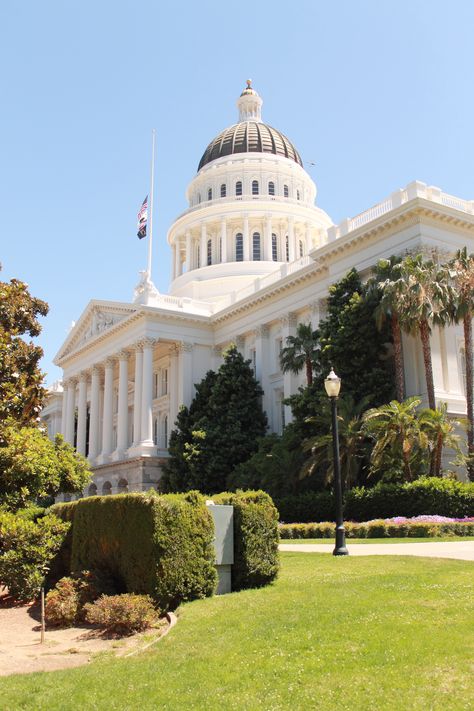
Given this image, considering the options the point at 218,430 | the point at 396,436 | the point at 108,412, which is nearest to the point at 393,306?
the point at 396,436

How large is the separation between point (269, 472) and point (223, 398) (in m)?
11.4

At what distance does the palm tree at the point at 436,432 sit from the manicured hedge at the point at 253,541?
16454 mm

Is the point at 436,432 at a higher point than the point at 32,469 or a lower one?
higher

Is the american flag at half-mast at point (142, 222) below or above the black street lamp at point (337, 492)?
above

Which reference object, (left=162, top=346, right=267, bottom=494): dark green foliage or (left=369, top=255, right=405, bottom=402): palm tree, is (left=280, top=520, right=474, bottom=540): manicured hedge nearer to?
(left=369, top=255, right=405, bottom=402): palm tree

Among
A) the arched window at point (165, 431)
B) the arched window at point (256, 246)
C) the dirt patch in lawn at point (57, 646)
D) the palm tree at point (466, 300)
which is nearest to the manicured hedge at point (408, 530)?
the palm tree at point (466, 300)

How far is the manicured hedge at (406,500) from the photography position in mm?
27344

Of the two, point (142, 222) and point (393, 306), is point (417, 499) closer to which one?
point (393, 306)

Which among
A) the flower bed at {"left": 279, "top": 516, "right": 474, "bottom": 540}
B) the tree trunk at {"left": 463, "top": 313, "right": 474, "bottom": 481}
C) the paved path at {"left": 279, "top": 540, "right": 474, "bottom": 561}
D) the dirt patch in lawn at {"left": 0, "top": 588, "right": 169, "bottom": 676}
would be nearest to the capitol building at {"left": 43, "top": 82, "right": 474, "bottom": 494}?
the tree trunk at {"left": 463, "top": 313, "right": 474, "bottom": 481}

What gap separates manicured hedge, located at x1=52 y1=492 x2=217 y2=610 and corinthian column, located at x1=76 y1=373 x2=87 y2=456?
170 ft

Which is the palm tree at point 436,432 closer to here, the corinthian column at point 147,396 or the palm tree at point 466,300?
the palm tree at point 466,300

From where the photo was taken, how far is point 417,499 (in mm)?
27969

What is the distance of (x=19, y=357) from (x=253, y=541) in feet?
42.6

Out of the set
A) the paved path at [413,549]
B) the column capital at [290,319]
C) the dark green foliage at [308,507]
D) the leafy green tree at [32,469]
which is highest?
the column capital at [290,319]
